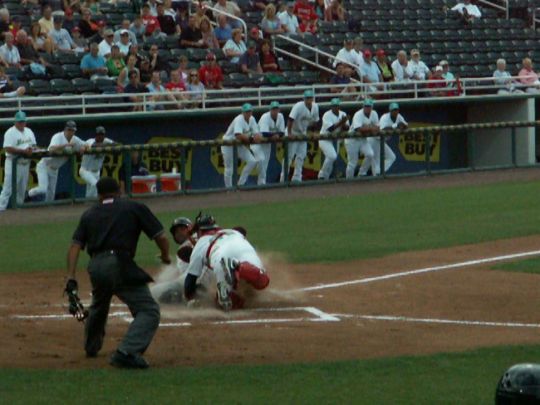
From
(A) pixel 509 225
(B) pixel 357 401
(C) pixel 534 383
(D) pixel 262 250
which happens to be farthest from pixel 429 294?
(C) pixel 534 383

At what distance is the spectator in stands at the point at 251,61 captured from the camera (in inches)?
1084

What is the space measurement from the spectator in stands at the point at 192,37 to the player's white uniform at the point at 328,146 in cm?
307

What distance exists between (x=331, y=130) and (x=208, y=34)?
3.38 m

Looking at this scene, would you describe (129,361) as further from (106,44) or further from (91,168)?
(106,44)

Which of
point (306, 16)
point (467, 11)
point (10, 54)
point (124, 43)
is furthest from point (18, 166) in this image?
point (467, 11)

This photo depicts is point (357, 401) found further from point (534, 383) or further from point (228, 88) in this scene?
point (228, 88)

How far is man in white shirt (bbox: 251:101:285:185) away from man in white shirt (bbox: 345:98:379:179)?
1.45 meters

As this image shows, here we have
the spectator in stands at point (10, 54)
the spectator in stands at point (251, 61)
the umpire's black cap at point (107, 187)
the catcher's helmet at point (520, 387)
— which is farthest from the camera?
the spectator in stands at point (251, 61)

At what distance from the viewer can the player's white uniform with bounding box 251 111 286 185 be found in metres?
25.3

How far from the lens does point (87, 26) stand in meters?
25.7

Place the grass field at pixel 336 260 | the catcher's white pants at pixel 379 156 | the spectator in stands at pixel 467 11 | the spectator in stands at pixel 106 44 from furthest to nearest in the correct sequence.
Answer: the spectator in stands at pixel 467 11 → the catcher's white pants at pixel 379 156 → the spectator in stands at pixel 106 44 → the grass field at pixel 336 260

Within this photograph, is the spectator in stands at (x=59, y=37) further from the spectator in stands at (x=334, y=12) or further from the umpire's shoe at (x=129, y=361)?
the umpire's shoe at (x=129, y=361)

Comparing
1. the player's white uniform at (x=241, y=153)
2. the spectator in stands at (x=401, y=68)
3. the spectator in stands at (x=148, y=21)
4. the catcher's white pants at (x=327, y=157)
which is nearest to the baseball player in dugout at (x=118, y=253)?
the player's white uniform at (x=241, y=153)

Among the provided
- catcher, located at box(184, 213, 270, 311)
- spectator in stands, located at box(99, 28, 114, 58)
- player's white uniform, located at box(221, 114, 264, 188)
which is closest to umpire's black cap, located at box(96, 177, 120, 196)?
catcher, located at box(184, 213, 270, 311)
